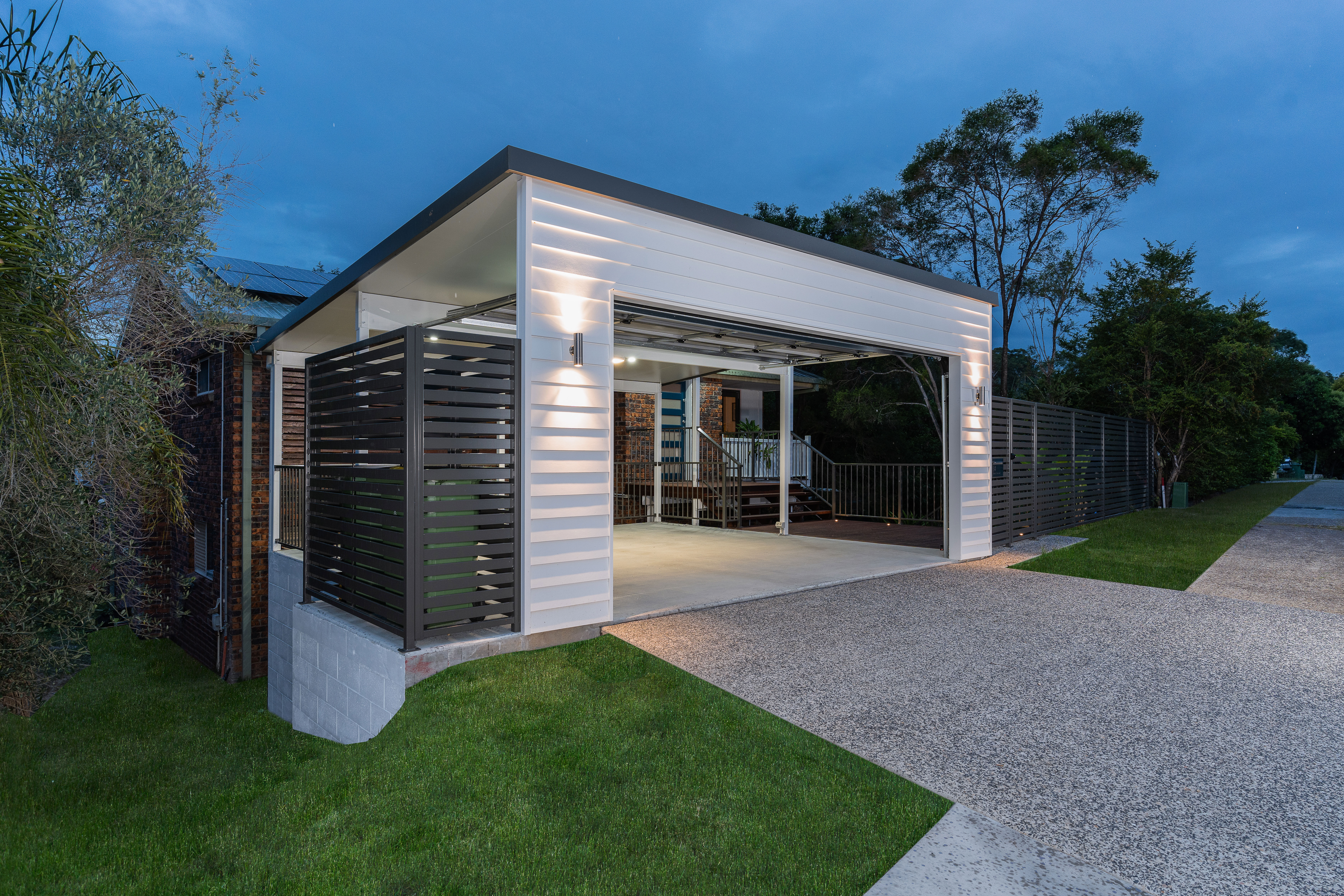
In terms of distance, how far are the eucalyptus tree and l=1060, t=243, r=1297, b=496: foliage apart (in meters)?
1.81

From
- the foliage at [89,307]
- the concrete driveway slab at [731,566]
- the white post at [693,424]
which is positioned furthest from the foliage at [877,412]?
the foliage at [89,307]

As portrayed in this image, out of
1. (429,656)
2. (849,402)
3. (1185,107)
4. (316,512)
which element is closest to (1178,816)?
(429,656)

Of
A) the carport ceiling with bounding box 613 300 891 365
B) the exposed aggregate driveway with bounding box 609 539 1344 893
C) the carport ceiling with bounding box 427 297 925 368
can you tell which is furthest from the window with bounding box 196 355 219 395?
the exposed aggregate driveway with bounding box 609 539 1344 893

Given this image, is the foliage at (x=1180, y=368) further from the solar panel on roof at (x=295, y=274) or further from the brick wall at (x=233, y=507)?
the brick wall at (x=233, y=507)

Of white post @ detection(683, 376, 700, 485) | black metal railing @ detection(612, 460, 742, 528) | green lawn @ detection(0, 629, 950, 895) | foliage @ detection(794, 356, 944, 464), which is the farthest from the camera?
foliage @ detection(794, 356, 944, 464)

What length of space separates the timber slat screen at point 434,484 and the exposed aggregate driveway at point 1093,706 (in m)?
1.16

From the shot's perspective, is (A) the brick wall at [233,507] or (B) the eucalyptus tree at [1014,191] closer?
(A) the brick wall at [233,507]

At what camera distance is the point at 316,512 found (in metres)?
5.38

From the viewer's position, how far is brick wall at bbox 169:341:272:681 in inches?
340

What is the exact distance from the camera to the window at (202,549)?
952cm

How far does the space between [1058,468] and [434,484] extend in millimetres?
9925

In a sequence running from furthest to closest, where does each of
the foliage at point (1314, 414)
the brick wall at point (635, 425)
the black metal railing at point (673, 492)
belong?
the foliage at point (1314, 414), the brick wall at point (635, 425), the black metal railing at point (673, 492)

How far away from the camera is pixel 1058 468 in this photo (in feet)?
35.1

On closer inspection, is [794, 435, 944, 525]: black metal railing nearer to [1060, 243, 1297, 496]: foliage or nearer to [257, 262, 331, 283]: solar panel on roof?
[1060, 243, 1297, 496]: foliage
